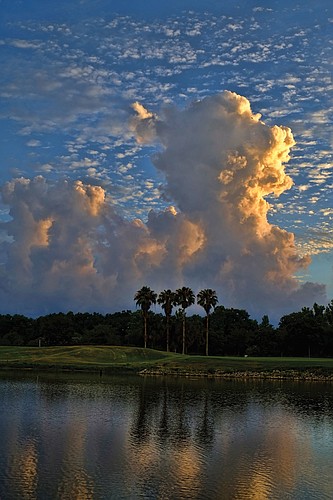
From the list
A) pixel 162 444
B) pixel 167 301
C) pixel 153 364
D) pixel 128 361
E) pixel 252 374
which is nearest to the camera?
pixel 162 444

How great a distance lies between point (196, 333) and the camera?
162m

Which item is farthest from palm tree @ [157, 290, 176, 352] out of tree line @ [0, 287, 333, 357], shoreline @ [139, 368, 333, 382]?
shoreline @ [139, 368, 333, 382]

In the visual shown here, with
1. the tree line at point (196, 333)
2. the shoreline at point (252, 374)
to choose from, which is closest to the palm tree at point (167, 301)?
the tree line at point (196, 333)

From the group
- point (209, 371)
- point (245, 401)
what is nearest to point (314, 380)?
point (209, 371)

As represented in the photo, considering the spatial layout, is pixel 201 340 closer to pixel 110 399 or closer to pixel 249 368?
pixel 249 368

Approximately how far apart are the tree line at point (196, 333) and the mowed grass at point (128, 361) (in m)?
23.2

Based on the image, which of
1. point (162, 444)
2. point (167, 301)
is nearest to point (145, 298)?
point (167, 301)

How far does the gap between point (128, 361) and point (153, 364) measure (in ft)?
31.0

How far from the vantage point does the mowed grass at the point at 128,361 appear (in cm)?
10750

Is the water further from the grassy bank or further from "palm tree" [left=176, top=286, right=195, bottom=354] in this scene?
"palm tree" [left=176, top=286, right=195, bottom=354]

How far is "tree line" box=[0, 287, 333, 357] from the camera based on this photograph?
153750 millimetres

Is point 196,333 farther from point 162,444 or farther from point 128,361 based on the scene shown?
point 162,444

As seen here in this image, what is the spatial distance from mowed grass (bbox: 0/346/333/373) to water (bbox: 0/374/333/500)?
1237 inches

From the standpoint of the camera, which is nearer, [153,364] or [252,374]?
[252,374]
